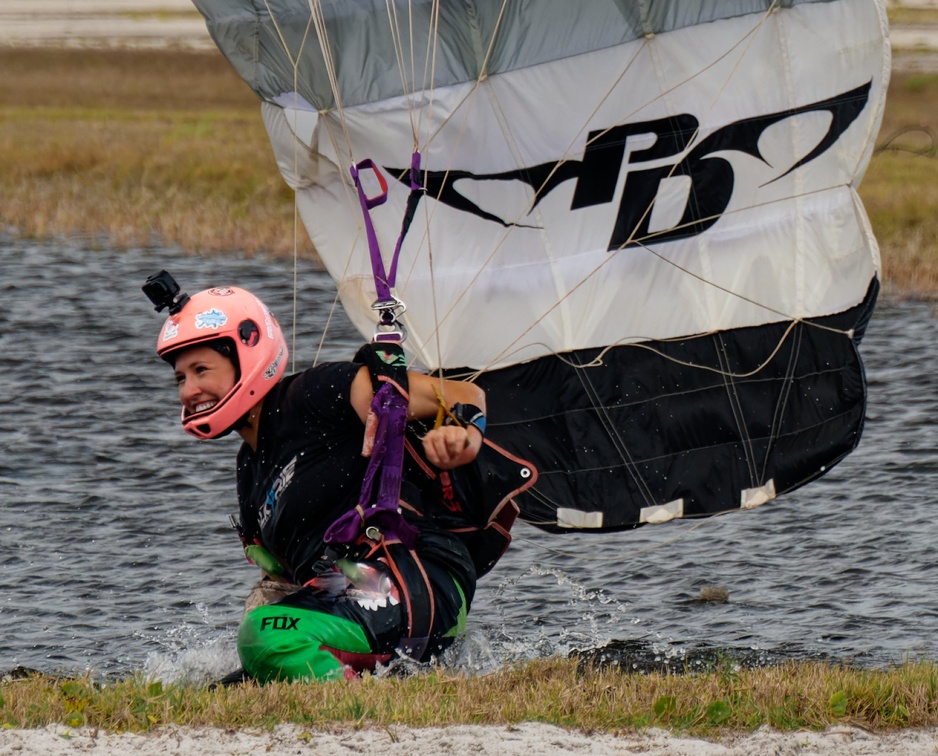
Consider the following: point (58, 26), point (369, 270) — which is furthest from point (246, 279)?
point (58, 26)

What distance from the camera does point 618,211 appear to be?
7.39 metres

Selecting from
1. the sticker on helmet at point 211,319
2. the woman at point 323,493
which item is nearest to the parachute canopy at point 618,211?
the woman at point 323,493

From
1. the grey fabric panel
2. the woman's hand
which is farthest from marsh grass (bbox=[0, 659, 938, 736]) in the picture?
the grey fabric panel

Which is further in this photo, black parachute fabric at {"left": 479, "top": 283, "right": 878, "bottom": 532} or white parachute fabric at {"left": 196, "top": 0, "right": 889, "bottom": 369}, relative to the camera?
black parachute fabric at {"left": 479, "top": 283, "right": 878, "bottom": 532}

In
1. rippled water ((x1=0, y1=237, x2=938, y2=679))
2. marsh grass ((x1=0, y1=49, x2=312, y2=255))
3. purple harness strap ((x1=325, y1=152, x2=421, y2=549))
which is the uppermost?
marsh grass ((x1=0, y1=49, x2=312, y2=255))

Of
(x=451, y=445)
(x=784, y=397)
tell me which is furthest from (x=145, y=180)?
(x=451, y=445)

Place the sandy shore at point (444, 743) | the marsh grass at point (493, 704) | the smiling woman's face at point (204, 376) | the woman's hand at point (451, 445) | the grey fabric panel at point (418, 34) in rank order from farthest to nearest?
the grey fabric panel at point (418, 34) < the smiling woman's face at point (204, 376) < the woman's hand at point (451, 445) < the marsh grass at point (493, 704) < the sandy shore at point (444, 743)

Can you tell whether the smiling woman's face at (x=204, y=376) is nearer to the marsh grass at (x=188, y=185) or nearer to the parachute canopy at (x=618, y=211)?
the parachute canopy at (x=618, y=211)

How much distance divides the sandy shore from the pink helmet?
55.5 inches

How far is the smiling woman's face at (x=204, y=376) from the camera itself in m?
5.66

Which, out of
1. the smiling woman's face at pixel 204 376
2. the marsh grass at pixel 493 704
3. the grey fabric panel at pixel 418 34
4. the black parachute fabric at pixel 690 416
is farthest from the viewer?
the black parachute fabric at pixel 690 416

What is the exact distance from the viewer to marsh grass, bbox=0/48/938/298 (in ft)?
56.7

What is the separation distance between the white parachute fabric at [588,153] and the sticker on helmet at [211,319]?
1.75 metres

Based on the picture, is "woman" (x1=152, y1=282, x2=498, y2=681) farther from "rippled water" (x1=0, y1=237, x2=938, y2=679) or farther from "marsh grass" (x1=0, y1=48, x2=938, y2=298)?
"marsh grass" (x1=0, y1=48, x2=938, y2=298)
